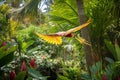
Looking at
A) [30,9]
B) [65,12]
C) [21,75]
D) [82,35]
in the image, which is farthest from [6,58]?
[65,12]

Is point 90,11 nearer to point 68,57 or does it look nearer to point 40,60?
point 40,60

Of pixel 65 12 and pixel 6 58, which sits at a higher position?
pixel 65 12

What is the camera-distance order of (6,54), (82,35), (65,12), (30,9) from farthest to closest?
1. (65,12)
2. (30,9)
3. (82,35)
4. (6,54)

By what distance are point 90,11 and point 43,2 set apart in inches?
46.6

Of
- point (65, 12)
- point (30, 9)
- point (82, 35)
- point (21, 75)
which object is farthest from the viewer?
point (65, 12)

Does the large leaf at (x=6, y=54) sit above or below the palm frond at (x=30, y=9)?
below

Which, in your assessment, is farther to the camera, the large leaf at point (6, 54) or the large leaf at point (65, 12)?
the large leaf at point (65, 12)

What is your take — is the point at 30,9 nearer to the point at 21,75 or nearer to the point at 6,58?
the point at 6,58

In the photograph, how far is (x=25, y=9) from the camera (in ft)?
20.7

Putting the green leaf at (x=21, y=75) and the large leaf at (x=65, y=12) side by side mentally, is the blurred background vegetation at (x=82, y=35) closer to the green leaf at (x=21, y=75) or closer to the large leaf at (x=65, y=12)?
the large leaf at (x=65, y=12)

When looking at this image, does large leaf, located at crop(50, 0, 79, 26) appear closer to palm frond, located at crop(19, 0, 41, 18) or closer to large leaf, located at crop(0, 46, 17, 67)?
palm frond, located at crop(19, 0, 41, 18)

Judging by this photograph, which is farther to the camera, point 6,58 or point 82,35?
point 82,35

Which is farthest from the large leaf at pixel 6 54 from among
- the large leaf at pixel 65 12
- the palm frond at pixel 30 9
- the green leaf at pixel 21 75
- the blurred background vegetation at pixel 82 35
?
the large leaf at pixel 65 12

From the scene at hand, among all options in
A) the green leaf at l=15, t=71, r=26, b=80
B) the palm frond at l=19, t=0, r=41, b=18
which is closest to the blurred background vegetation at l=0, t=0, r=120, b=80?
the palm frond at l=19, t=0, r=41, b=18
